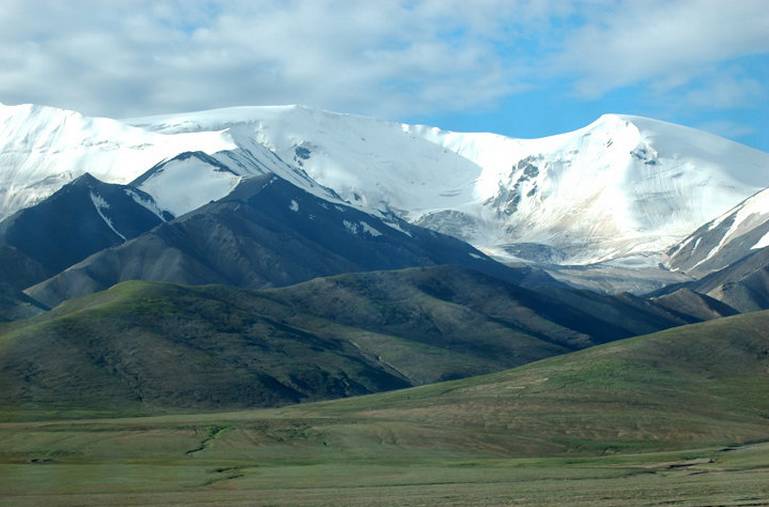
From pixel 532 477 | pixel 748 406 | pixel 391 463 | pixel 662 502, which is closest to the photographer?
pixel 662 502

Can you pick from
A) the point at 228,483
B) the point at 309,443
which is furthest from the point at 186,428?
the point at 228,483

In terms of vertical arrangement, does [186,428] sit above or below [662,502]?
below

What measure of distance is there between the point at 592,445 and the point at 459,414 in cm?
2533

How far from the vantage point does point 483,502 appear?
8075cm

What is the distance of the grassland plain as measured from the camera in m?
87.0

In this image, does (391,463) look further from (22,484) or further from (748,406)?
(748,406)

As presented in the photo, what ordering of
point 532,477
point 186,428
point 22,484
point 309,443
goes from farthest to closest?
point 186,428
point 309,443
point 532,477
point 22,484

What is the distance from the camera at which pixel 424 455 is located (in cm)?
14088

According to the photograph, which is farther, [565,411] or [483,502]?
[565,411]

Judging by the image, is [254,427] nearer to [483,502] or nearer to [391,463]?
[391,463]

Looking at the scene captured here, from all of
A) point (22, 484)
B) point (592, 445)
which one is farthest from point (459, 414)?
point (22, 484)

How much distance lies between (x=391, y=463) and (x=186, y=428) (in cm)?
3818

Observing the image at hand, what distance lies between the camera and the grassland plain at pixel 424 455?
87.0m

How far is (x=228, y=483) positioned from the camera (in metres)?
101
